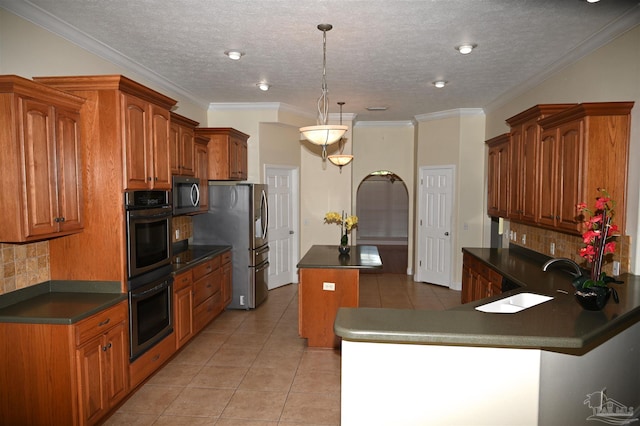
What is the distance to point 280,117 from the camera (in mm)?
6555

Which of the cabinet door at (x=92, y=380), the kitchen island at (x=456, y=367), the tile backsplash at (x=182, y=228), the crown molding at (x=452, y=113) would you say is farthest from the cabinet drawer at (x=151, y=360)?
the crown molding at (x=452, y=113)

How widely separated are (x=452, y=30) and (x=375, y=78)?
1598 mm

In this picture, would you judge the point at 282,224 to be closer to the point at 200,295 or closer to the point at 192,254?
the point at 192,254

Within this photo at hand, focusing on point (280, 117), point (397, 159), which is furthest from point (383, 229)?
point (280, 117)

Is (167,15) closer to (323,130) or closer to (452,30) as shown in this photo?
(323,130)

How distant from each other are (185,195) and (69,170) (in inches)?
76.8

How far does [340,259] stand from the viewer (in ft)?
15.4

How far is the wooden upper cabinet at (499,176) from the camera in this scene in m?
4.91

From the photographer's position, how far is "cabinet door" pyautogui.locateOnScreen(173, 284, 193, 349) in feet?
13.5

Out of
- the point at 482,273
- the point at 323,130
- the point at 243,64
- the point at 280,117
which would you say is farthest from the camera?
the point at 280,117

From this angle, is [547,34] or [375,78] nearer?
[547,34]

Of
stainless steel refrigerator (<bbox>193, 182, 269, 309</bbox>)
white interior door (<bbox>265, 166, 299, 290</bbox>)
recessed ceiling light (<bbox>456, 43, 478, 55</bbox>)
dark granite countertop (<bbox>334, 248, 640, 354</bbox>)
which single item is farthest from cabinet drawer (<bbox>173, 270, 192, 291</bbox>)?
recessed ceiling light (<bbox>456, 43, 478, 55</bbox>)

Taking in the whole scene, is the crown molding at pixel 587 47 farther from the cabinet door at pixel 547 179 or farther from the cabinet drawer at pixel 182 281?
the cabinet drawer at pixel 182 281

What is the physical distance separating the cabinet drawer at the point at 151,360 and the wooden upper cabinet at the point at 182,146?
182cm
